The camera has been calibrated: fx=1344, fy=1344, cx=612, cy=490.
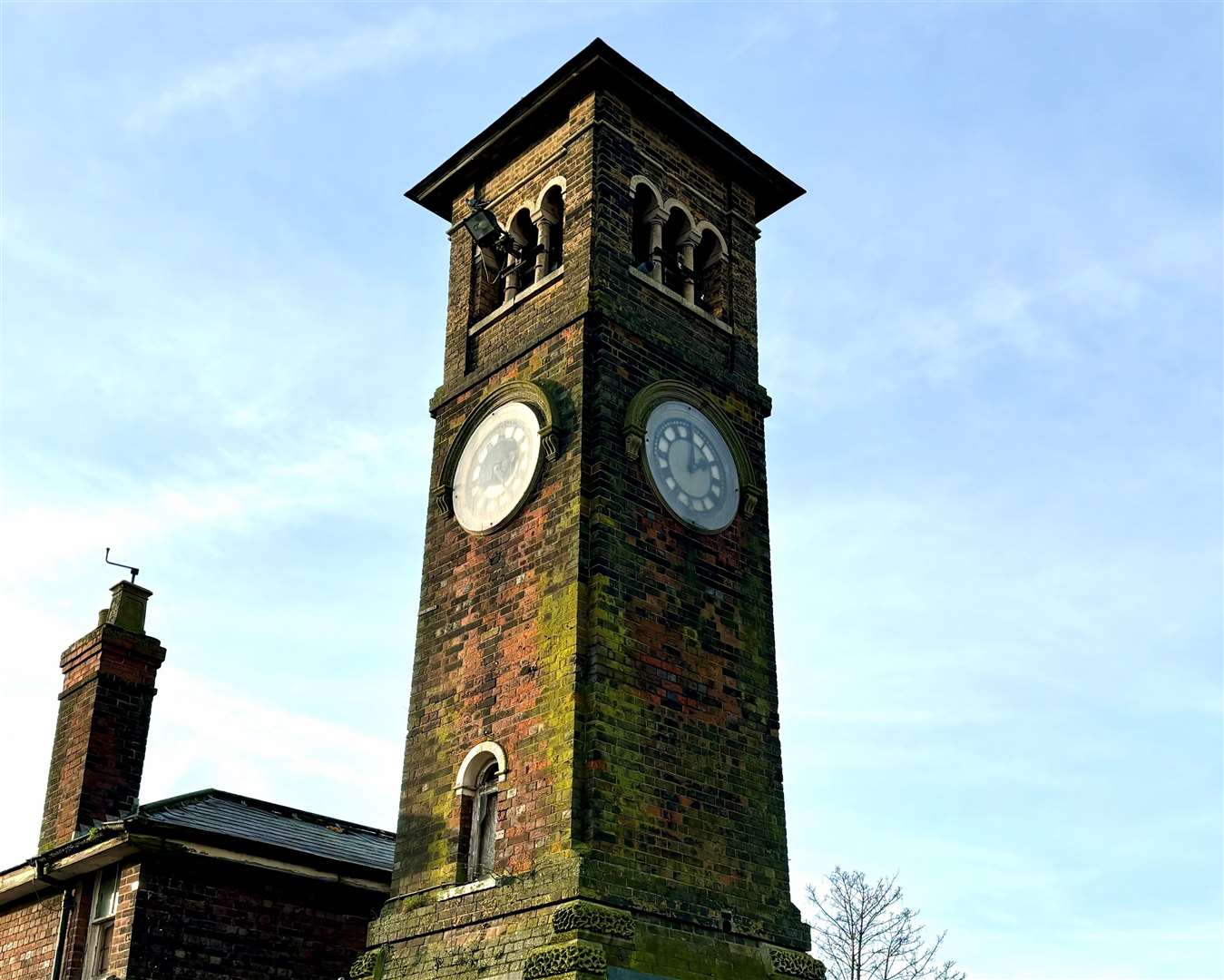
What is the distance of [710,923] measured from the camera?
14852 millimetres

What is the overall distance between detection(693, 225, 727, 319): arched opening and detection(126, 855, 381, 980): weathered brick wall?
9.88 m

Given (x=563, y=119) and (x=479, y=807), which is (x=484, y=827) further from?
(x=563, y=119)

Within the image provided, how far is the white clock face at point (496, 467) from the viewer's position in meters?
17.1

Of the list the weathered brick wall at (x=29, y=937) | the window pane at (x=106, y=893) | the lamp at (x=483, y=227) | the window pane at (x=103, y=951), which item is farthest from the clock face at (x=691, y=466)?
the weathered brick wall at (x=29, y=937)

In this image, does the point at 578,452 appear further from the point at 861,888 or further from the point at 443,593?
the point at 861,888

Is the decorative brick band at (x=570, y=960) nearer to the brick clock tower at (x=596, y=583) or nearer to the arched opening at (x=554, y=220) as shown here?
the brick clock tower at (x=596, y=583)

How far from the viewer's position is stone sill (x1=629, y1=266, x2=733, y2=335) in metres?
18.5

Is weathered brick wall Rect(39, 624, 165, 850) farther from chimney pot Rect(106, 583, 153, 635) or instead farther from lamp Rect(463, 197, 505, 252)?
lamp Rect(463, 197, 505, 252)

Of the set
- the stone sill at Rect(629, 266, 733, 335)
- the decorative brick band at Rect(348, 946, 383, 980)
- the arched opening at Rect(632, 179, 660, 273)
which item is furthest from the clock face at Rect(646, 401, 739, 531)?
the decorative brick band at Rect(348, 946, 383, 980)

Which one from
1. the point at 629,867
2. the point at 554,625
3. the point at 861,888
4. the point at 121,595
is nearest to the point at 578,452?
the point at 554,625

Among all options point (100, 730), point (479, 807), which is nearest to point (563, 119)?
point (479, 807)

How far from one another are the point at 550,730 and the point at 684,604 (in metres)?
2.59

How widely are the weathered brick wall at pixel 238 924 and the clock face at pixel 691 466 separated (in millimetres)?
7174

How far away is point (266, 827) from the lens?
19734 mm
